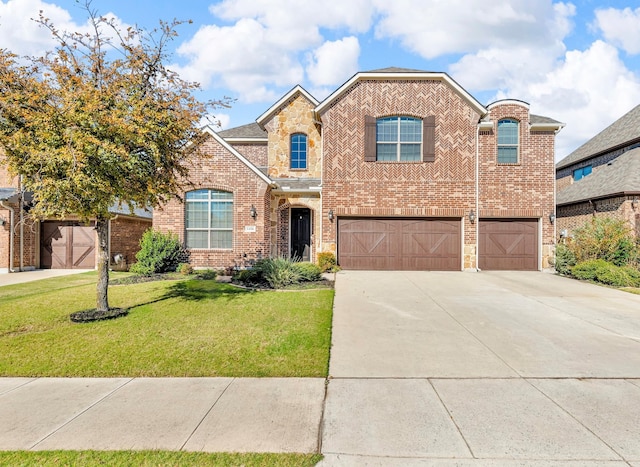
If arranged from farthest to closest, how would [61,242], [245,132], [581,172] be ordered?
[581,172] < [245,132] < [61,242]

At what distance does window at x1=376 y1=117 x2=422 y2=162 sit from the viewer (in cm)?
1422

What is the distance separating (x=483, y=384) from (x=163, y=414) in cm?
366

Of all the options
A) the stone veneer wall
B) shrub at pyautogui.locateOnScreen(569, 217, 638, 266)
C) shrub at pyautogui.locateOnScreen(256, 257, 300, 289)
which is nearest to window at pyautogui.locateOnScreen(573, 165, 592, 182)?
shrub at pyautogui.locateOnScreen(569, 217, 638, 266)

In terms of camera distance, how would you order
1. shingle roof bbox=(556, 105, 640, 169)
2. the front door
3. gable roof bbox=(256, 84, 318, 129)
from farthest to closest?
shingle roof bbox=(556, 105, 640, 169), the front door, gable roof bbox=(256, 84, 318, 129)

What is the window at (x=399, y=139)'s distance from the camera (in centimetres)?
1422

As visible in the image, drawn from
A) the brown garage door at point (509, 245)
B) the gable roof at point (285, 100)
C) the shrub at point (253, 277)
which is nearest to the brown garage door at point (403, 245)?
the brown garage door at point (509, 245)

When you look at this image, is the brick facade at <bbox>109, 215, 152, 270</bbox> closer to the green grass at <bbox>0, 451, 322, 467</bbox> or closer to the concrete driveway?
the concrete driveway

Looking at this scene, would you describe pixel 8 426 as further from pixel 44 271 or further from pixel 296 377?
pixel 44 271

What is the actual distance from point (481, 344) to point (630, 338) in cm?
275

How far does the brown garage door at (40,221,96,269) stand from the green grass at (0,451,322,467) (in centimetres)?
1441

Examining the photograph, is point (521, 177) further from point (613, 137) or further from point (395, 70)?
point (613, 137)

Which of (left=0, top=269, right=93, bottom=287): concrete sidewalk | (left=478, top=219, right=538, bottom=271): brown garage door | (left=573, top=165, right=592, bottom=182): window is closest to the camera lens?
(left=0, top=269, right=93, bottom=287): concrete sidewalk

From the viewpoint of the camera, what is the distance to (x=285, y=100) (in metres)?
15.8

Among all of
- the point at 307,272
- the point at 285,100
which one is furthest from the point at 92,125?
the point at 285,100
